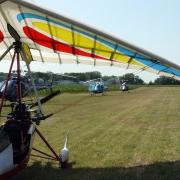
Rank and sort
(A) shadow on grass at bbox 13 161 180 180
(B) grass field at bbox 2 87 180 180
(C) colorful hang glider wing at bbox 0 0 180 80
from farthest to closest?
(B) grass field at bbox 2 87 180 180, (A) shadow on grass at bbox 13 161 180 180, (C) colorful hang glider wing at bbox 0 0 180 80

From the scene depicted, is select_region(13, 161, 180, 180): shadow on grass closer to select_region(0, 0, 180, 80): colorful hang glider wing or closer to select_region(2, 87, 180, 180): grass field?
select_region(2, 87, 180, 180): grass field

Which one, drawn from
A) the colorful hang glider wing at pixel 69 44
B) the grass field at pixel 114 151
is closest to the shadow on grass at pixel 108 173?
the grass field at pixel 114 151

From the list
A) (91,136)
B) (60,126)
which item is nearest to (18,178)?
(91,136)

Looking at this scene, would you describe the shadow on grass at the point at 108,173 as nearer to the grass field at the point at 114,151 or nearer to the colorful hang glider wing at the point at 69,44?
the grass field at the point at 114,151

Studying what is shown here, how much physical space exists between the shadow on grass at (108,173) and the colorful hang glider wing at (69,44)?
5.63 feet

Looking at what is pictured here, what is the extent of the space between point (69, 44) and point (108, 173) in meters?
2.38

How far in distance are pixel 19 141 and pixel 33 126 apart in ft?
2.12

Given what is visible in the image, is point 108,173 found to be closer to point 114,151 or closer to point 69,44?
point 114,151

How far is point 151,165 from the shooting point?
7457mm

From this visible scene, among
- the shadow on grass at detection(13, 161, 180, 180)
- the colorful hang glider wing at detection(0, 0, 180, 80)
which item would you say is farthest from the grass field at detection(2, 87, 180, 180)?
the colorful hang glider wing at detection(0, 0, 180, 80)

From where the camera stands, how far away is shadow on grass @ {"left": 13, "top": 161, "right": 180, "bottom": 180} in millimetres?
6727

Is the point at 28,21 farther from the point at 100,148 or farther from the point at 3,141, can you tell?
the point at 100,148

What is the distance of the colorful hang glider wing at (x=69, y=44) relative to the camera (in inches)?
233

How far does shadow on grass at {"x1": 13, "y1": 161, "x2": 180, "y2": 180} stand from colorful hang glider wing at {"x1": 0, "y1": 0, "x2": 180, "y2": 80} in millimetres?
1715
